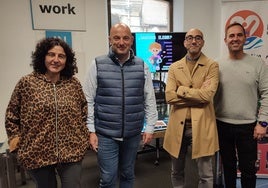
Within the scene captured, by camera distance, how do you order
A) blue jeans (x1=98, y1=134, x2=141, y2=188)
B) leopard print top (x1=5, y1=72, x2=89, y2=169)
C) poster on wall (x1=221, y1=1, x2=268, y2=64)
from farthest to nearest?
poster on wall (x1=221, y1=1, x2=268, y2=64), blue jeans (x1=98, y1=134, x2=141, y2=188), leopard print top (x1=5, y1=72, x2=89, y2=169)

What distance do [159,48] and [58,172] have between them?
2.35 m

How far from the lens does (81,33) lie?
3.31 meters

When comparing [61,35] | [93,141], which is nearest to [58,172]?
[93,141]

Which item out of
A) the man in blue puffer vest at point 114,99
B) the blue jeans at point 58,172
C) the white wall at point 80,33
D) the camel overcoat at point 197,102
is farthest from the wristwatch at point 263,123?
the white wall at point 80,33

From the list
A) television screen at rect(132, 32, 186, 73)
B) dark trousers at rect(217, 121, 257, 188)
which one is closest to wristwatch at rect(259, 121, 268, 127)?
dark trousers at rect(217, 121, 257, 188)

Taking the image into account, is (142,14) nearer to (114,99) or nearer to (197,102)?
(197,102)

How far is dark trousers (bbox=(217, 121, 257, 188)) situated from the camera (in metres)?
1.96

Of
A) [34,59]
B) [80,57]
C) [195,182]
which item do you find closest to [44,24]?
[80,57]

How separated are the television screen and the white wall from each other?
0.54m

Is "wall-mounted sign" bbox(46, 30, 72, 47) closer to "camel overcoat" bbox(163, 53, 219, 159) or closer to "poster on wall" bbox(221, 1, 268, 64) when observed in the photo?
"camel overcoat" bbox(163, 53, 219, 159)

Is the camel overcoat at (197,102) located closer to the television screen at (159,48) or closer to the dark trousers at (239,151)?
the dark trousers at (239,151)

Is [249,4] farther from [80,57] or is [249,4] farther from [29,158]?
[29,158]

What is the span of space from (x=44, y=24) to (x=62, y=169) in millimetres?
2120

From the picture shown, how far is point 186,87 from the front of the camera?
1.93 metres
